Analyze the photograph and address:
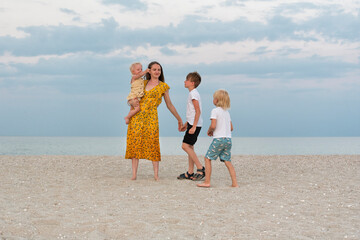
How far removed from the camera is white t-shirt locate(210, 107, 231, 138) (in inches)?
274

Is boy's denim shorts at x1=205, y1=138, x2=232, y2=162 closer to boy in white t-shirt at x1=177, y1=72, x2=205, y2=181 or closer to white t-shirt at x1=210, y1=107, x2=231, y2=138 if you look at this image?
white t-shirt at x1=210, y1=107, x2=231, y2=138

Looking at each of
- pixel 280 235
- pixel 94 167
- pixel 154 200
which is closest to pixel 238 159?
pixel 94 167

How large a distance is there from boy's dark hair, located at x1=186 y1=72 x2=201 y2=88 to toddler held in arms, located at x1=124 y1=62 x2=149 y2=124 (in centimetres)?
82

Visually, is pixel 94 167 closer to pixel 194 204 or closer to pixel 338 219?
pixel 194 204

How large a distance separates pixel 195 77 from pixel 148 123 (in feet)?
4.14

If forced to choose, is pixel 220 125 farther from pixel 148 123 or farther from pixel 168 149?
pixel 168 149

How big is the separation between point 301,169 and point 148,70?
17.5 feet

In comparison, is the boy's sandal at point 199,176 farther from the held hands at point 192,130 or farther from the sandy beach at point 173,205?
the held hands at point 192,130

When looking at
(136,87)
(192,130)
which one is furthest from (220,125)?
(136,87)

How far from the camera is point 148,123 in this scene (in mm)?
7621

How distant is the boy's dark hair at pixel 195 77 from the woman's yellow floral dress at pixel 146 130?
1.61 feet

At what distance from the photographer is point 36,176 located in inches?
340

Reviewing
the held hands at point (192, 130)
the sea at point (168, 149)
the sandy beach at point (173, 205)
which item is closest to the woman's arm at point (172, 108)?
the held hands at point (192, 130)

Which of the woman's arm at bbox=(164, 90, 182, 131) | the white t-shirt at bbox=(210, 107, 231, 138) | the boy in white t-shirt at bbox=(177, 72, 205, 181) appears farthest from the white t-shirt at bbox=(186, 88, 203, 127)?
the white t-shirt at bbox=(210, 107, 231, 138)
